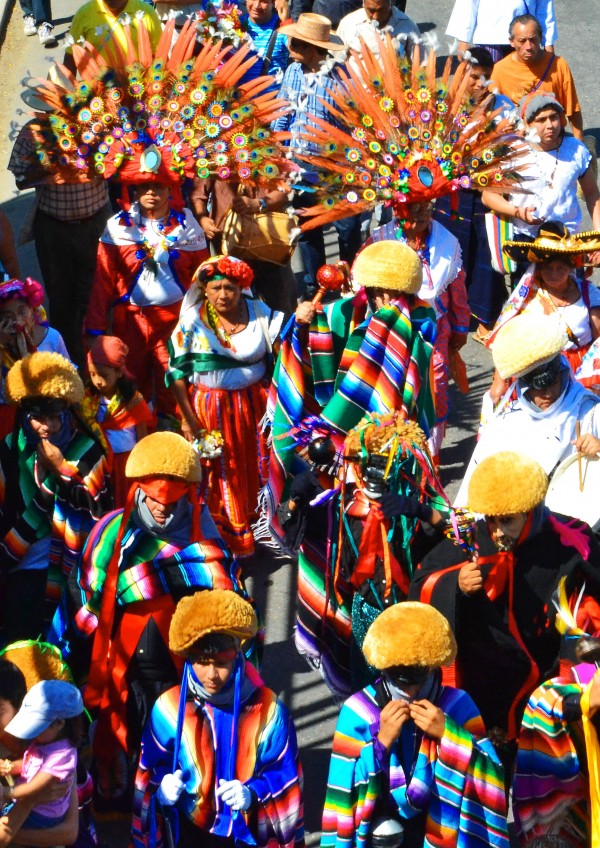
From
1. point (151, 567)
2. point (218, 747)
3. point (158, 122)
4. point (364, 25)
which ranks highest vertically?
point (158, 122)

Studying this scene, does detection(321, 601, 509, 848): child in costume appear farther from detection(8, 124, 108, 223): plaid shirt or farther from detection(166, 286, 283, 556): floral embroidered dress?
detection(8, 124, 108, 223): plaid shirt

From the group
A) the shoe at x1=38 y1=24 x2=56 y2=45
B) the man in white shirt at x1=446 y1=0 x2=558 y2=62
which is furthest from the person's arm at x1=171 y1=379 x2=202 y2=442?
the shoe at x1=38 y1=24 x2=56 y2=45

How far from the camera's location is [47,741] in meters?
4.71

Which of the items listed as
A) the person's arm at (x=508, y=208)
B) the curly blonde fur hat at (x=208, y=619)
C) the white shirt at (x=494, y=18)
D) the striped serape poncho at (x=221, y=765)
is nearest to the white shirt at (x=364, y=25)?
the white shirt at (x=494, y=18)

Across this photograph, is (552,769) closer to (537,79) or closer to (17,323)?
(17,323)

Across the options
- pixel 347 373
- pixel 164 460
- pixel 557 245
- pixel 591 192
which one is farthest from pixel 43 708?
pixel 591 192

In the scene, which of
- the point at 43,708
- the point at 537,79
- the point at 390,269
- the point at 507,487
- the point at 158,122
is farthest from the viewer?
the point at 537,79

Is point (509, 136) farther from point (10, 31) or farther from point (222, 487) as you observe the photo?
point (10, 31)

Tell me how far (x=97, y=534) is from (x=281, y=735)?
127 centimetres

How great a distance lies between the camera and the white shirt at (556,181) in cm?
905

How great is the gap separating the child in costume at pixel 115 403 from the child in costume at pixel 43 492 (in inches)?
26.3

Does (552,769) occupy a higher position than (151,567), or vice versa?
(151,567)

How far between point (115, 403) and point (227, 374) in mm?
672

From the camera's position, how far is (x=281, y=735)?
505cm
